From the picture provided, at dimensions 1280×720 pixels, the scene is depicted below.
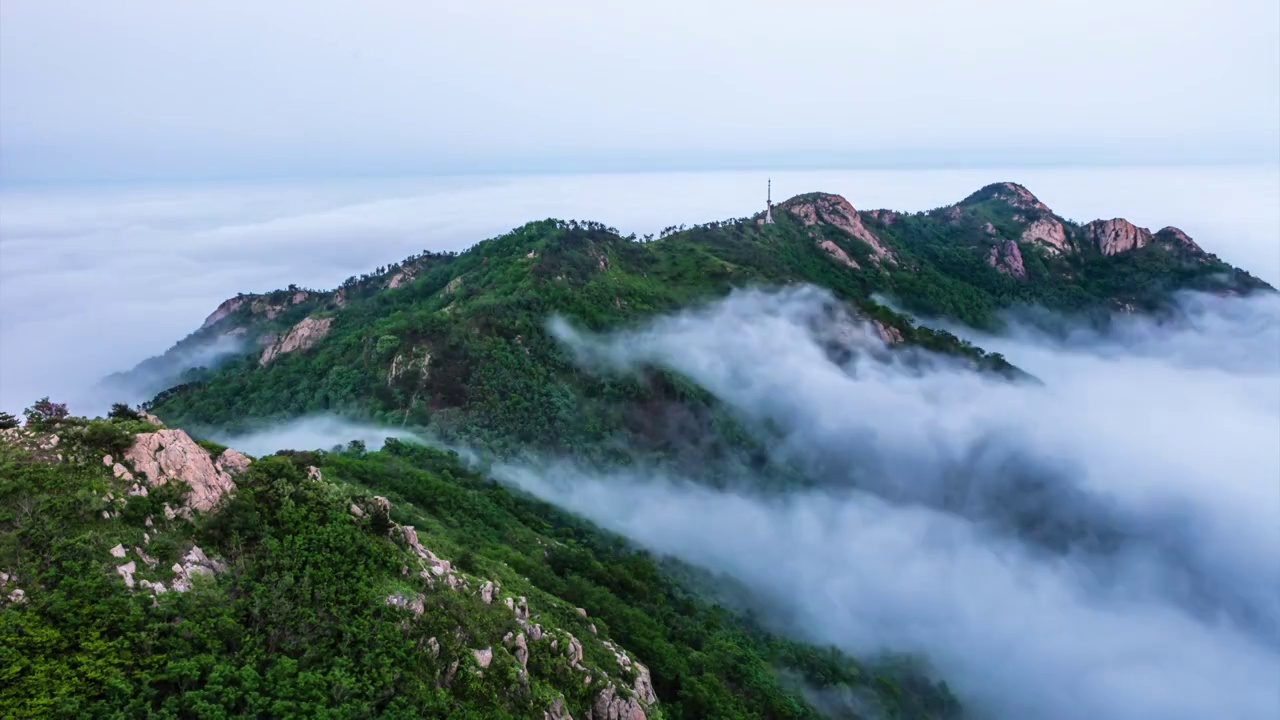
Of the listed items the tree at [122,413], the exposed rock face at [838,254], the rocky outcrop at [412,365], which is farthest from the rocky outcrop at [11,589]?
the exposed rock face at [838,254]

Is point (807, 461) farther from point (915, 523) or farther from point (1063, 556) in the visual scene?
point (1063, 556)

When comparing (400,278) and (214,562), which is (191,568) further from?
Answer: (400,278)

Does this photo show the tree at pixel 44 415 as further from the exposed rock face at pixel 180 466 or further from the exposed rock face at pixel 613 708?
the exposed rock face at pixel 613 708

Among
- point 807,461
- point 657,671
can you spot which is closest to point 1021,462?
point 807,461

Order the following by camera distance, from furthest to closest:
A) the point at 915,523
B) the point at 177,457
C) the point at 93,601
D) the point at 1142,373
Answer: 1. the point at 1142,373
2. the point at 915,523
3. the point at 177,457
4. the point at 93,601

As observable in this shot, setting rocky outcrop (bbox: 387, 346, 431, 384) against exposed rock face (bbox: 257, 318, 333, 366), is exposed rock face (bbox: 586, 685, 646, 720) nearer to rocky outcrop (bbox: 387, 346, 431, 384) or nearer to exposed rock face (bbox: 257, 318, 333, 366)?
rocky outcrop (bbox: 387, 346, 431, 384)

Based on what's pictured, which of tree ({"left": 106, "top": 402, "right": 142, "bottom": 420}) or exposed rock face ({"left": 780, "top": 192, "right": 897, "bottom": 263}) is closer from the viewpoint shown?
tree ({"left": 106, "top": 402, "right": 142, "bottom": 420})

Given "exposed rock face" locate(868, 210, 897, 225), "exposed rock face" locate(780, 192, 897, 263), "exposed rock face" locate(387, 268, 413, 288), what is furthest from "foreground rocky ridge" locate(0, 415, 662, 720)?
"exposed rock face" locate(868, 210, 897, 225)
